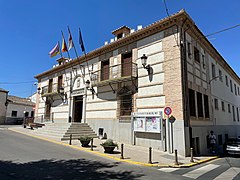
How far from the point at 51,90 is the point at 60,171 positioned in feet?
58.2

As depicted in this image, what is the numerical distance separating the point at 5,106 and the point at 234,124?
34.9 m

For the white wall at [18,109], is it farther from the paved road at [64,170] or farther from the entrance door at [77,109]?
the paved road at [64,170]

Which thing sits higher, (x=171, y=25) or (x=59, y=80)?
(x=171, y=25)

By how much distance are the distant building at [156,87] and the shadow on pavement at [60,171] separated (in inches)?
198

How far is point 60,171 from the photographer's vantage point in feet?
21.0

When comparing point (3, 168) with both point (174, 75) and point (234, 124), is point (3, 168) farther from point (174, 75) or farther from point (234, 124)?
point (234, 124)

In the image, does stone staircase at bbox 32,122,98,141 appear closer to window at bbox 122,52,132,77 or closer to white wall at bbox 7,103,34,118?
window at bbox 122,52,132,77

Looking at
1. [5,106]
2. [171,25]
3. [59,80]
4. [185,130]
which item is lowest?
[185,130]

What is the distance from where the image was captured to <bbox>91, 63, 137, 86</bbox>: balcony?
13539 mm

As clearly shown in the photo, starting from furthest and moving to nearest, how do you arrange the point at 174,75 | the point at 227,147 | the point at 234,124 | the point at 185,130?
the point at 234,124 → the point at 227,147 → the point at 174,75 → the point at 185,130

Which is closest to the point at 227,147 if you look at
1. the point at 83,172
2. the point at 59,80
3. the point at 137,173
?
the point at 137,173

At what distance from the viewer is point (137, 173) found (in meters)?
6.58

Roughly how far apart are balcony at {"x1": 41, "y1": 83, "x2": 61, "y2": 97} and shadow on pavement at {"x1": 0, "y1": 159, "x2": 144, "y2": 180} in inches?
554

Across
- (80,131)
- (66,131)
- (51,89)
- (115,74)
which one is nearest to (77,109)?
(80,131)
